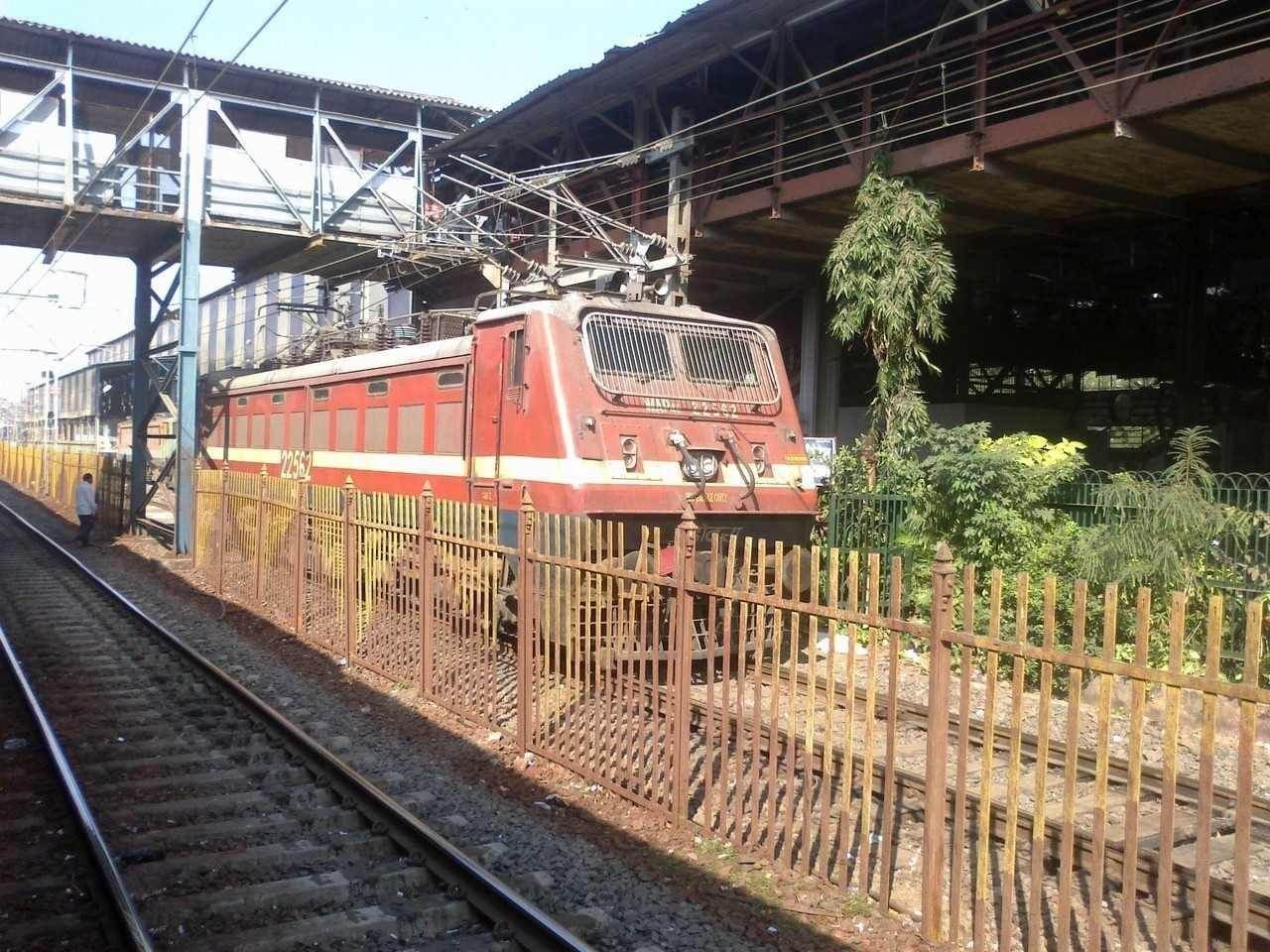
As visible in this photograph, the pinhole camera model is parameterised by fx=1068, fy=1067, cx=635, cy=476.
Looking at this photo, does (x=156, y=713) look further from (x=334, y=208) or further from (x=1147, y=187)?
(x=334, y=208)

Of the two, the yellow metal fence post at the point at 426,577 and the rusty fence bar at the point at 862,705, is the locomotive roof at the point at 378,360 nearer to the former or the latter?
the rusty fence bar at the point at 862,705

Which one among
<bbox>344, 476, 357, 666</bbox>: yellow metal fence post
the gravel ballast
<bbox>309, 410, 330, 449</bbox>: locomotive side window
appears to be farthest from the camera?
<bbox>309, 410, 330, 449</bbox>: locomotive side window

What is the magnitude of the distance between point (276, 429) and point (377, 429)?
438 cm

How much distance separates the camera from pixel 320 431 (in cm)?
1379

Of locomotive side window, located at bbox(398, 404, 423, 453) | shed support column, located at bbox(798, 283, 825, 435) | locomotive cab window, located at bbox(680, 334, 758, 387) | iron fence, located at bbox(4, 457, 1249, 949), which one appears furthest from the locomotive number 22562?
shed support column, located at bbox(798, 283, 825, 435)

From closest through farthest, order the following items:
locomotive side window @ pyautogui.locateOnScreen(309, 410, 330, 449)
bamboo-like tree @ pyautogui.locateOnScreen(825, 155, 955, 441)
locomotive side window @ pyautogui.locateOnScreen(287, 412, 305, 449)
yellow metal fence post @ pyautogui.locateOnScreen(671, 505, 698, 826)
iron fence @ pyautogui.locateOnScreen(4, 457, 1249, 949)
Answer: iron fence @ pyautogui.locateOnScreen(4, 457, 1249, 949) < yellow metal fence post @ pyautogui.locateOnScreen(671, 505, 698, 826) < bamboo-like tree @ pyautogui.locateOnScreen(825, 155, 955, 441) < locomotive side window @ pyautogui.locateOnScreen(309, 410, 330, 449) < locomotive side window @ pyautogui.locateOnScreen(287, 412, 305, 449)

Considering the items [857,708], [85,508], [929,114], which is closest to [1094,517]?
[857,708]

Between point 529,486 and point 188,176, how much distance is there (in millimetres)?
12902

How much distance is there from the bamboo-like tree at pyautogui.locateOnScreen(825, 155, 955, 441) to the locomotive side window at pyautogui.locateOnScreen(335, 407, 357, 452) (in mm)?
5966

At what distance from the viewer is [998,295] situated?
19359mm

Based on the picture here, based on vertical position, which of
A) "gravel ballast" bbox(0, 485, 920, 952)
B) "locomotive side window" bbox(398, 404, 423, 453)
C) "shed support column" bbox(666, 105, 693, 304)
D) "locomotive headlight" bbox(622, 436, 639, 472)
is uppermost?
"shed support column" bbox(666, 105, 693, 304)

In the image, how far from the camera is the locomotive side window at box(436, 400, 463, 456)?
10281 mm

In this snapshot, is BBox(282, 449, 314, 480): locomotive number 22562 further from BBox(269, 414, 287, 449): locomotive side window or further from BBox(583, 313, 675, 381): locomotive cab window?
BBox(583, 313, 675, 381): locomotive cab window

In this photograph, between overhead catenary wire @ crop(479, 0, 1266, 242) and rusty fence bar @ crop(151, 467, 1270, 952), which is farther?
overhead catenary wire @ crop(479, 0, 1266, 242)
